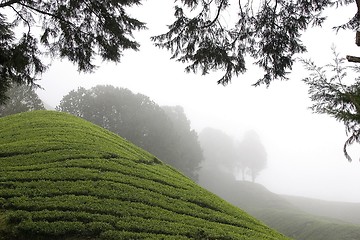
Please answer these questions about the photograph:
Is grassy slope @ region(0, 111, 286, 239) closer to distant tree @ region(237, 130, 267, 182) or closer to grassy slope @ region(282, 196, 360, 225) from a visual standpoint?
grassy slope @ region(282, 196, 360, 225)

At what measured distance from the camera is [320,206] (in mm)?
68062

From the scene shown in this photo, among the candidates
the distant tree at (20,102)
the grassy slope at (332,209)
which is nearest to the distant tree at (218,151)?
the grassy slope at (332,209)

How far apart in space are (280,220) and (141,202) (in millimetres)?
33266

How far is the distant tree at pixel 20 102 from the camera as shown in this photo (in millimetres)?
40375

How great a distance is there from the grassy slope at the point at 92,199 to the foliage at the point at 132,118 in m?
31.4

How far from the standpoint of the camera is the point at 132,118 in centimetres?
5059

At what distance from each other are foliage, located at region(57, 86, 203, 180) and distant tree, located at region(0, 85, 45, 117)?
23.1ft

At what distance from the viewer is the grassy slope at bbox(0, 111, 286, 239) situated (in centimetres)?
917

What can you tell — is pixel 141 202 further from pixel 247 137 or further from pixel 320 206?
pixel 247 137

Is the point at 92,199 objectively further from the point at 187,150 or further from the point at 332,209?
the point at 332,209

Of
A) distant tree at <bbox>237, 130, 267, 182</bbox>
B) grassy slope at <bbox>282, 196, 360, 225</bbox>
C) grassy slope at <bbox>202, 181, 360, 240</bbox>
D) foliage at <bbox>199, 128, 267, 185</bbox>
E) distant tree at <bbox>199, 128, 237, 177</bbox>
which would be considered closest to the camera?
grassy slope at <bbox>202, 181, 360, 240</bbox>

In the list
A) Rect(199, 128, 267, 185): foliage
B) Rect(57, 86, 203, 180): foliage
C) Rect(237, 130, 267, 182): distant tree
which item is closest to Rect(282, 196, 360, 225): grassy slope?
Rect(237, 130, 267, 182): distant tree

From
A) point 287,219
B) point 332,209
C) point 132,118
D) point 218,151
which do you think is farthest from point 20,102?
point 332,209

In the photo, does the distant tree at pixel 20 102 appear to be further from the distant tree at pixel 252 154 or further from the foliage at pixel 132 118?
the distant tree at pixel 252 154
